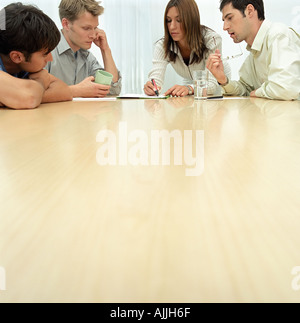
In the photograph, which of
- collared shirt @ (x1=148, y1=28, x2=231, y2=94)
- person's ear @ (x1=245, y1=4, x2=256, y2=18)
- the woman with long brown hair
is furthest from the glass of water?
collared shirt @ (x1=148, y1=28, x2=231, y2=94)

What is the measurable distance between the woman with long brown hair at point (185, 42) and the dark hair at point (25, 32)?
35.6 inches

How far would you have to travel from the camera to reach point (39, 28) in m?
1.07

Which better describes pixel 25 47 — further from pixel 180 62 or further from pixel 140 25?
pixel 140 25

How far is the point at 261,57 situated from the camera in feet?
5.22

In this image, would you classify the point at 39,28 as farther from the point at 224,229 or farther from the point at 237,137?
the point at 224,229

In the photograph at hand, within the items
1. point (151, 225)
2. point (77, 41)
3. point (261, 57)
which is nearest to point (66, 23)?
point (77, 41)

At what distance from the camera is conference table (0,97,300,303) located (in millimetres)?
123

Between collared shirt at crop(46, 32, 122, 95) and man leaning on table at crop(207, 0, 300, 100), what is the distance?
0.73m

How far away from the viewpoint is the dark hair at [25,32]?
1043mm

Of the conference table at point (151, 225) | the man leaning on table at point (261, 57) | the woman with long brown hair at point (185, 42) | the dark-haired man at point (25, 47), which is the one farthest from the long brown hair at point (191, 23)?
the conference table at point (151, 225)

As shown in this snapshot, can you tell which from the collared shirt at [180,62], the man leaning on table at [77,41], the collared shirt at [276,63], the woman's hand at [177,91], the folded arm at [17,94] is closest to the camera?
the folded arm at [17,94]

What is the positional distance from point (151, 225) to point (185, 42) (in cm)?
204

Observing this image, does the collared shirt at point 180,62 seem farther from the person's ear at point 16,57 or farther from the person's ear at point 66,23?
the person's ear at point 16,57
